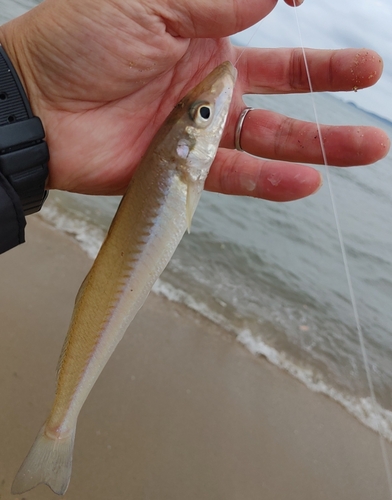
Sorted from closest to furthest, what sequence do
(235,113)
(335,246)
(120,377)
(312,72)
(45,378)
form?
(312,72) → (235,113) → (45,378) → (120,377) → (335,246)

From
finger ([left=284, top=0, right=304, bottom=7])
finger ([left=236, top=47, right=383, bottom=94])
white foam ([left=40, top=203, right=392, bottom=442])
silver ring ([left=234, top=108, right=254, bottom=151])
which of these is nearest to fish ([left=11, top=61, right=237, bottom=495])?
silver ring ([left=234, top=108, right=254, bottom=151])

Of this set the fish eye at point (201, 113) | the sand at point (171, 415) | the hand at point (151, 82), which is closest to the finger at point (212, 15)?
the hand at point (151, 82)

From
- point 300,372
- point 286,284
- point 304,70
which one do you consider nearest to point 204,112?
point 304,70

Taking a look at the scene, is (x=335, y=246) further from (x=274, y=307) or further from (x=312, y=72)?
(x=312, y=72)

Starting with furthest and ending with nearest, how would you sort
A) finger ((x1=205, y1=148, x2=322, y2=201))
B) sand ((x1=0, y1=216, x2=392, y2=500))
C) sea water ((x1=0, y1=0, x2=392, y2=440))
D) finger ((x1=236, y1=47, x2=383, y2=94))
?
sea water ((x1=0, y1=0, x2=392, y2=440)) < sand ((x1=0, y1=216, x2=392, y2=500)) < finger ((x1=236, y1=47, x2=383, y2=94)) < finger ((x1=205, y1=148, x2=322, y2=201))

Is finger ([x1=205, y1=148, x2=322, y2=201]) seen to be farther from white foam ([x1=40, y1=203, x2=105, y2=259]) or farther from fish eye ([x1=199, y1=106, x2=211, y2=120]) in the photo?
white foam ([x1=40, y1=203, x2=105, y2=259])

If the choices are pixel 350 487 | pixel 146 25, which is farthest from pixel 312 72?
pixel 350 487

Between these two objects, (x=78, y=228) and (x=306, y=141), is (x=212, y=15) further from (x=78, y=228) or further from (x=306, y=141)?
(x=78, y=228)
